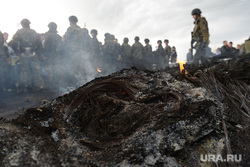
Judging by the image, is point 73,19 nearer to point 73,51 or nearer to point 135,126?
point 73,51

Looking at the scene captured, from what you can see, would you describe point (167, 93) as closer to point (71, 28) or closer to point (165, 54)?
point (71, 28)

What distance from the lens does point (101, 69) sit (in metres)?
12.8

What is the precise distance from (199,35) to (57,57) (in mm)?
7577

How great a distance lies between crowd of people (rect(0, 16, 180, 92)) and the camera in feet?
28.8

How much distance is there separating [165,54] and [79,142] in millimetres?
14777

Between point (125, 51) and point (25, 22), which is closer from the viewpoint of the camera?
point (25, 22)

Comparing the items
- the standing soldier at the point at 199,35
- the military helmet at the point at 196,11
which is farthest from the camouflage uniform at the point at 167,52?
the military helmet at the point at 196,11

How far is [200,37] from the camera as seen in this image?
32.3 ft

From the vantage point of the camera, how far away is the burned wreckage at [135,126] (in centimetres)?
250

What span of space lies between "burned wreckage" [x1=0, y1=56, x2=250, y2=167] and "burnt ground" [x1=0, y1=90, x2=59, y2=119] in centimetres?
405

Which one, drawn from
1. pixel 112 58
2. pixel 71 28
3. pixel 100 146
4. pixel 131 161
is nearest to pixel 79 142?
pixel 100 146

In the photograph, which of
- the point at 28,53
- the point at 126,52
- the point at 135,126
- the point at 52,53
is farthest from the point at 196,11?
the point at 135,126

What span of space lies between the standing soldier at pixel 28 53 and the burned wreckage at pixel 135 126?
20.8ft

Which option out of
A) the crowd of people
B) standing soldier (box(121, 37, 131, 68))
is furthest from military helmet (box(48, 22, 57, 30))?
standing soldier (box(121, 37, 131, 68))
